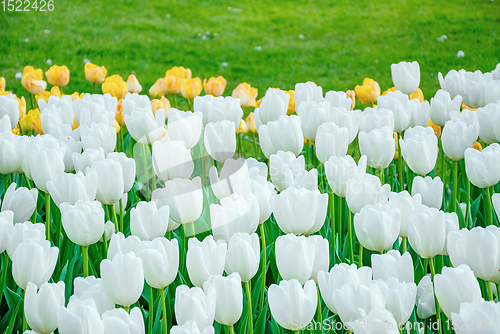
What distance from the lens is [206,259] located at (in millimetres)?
1298

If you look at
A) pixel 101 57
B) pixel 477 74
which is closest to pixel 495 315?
pixel 477 74

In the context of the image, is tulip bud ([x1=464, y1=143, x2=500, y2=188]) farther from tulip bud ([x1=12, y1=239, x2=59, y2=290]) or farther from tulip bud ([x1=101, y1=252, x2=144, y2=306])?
tulip bud ([x1=12, y1=239, x2=59, y2=290])

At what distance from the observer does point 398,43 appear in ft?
28.7

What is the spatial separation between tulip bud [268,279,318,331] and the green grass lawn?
6.05 m

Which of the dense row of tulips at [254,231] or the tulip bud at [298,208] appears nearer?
the dense row of tulips at [254,231]

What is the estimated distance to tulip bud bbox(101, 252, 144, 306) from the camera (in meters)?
1.19

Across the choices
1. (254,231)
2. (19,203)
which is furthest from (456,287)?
(19,203)

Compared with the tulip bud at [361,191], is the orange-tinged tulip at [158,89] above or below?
below

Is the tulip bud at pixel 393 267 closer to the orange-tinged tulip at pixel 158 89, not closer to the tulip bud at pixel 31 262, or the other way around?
the tulip bud at pixel 31 262

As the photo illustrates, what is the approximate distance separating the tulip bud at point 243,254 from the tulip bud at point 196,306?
20 centimetres

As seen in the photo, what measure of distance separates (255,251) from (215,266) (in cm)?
11

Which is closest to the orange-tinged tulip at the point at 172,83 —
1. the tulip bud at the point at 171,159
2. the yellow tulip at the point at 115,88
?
the yellow tulip at the point at 115,88

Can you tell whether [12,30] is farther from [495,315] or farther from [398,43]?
[495,315]

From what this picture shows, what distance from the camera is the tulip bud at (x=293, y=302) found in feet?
3.80
